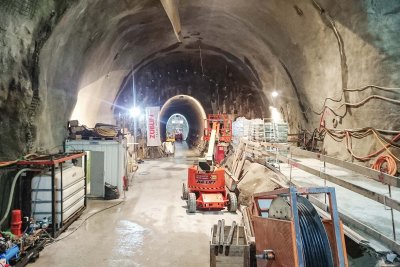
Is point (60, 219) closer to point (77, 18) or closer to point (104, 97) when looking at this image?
point (77, 18)

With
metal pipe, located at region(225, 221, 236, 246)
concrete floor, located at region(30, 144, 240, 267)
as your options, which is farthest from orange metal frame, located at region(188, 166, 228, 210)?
metal pipe, located at region(225, 221, 236, 246)

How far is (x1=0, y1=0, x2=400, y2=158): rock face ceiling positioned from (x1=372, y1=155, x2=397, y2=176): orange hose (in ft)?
2.64

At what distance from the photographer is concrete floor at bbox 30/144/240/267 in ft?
18.5

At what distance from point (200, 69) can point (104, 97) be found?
309 inches

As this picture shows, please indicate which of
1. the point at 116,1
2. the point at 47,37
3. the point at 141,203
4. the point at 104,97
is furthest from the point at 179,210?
the point at 104,97

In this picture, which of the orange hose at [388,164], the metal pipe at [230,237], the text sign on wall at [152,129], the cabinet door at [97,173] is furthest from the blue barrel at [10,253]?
the text sign on wall at [152,129]

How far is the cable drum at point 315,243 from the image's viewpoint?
129 inches

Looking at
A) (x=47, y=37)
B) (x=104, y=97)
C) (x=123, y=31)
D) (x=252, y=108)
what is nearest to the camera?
(x=47, y=37)

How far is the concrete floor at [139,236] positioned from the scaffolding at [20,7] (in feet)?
15.4

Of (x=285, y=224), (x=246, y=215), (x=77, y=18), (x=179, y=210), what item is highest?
(x=77, y=18)

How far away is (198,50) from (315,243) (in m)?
15.9

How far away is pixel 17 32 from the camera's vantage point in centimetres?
640

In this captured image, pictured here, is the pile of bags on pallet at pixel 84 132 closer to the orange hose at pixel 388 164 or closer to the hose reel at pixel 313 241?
the orange hose at pixel 388 164

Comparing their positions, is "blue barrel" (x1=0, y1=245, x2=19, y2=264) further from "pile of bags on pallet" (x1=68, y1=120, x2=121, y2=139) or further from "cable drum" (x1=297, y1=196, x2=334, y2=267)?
"pile of bags on pallet" (x1=68, y1=120, x2=121, y2=139)
